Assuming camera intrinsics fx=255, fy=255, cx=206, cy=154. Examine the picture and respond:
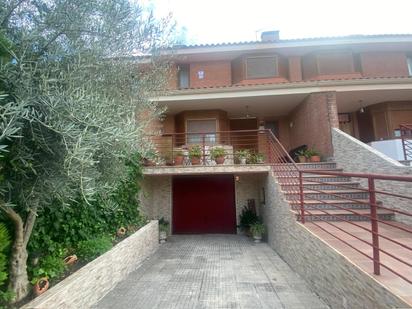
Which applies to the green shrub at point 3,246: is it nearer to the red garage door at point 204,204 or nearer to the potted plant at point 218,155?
the potted plant at point 218,155

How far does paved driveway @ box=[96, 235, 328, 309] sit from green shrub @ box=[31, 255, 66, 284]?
906mm

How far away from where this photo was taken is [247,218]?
10.1 meters

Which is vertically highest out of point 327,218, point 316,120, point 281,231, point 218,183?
point 316,120

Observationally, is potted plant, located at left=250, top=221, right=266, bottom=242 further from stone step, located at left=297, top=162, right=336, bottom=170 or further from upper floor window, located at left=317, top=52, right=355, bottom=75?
upper floor window, located at left=317, top=52, right=355, bottom=75

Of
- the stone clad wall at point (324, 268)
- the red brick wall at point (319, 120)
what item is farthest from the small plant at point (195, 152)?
the red brick wall at point (319, 120)

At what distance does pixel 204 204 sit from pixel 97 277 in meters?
7.07

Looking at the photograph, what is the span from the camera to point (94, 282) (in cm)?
423

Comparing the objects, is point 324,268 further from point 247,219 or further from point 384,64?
point 384,64

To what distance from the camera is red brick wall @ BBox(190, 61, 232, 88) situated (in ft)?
39.8

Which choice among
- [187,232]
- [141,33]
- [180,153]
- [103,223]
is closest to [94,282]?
[103,223]

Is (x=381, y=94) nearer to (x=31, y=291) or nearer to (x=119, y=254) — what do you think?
(x=119, y=254)

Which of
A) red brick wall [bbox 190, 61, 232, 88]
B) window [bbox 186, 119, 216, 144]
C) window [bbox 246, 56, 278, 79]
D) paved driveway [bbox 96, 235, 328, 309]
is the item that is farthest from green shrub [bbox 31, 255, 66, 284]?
window [bbox 246, 56, 278, 79]

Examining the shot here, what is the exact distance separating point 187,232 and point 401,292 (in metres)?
8.93

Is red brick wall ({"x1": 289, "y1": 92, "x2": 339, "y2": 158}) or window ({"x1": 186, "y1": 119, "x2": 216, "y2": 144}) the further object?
window ({"x1": 186, "y1": 119, "x2": 216, "y2": 144})
